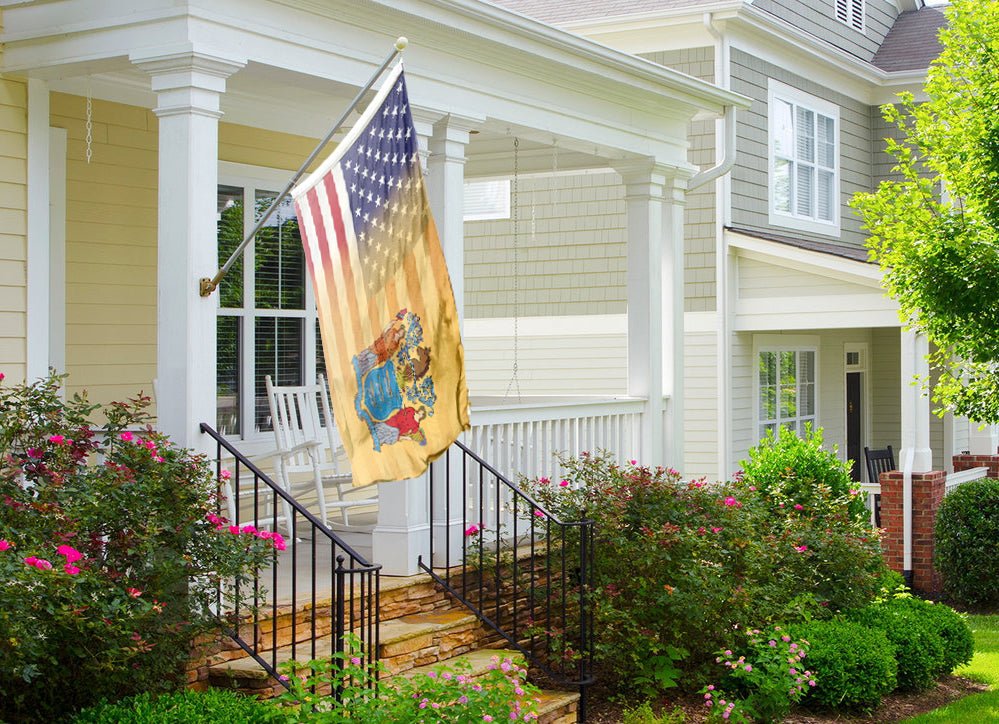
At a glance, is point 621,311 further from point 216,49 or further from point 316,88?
point 216,49

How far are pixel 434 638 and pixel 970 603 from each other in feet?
23.7

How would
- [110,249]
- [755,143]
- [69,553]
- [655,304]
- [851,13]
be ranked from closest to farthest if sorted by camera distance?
[69,553] < [110,249] < [655,304] < [755,143] < [851,13]

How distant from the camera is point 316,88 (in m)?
7.21

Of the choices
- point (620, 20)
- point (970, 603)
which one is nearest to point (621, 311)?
point (620, 20)

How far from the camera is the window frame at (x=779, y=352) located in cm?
1498

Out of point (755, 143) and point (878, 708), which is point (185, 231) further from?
point (755, 143)

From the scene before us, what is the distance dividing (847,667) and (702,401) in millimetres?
6742

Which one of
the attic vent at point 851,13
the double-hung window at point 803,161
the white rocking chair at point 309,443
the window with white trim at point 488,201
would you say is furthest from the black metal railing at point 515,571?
the attic vent at point 851,13

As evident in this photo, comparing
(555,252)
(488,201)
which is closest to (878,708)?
(555,252)

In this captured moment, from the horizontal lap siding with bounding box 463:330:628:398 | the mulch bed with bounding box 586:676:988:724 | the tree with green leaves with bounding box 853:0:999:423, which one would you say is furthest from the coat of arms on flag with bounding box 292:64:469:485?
the horizontal lap siding with bounding box 463:330:628:398

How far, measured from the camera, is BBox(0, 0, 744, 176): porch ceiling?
21.1ft

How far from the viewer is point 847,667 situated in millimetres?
7855

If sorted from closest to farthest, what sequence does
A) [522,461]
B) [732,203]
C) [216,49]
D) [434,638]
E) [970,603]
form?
[216,49] < [434,638] < [522,461] < [970,603] < [732,203]

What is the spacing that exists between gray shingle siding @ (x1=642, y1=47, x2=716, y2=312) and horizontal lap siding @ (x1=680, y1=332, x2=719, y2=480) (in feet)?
1.37
